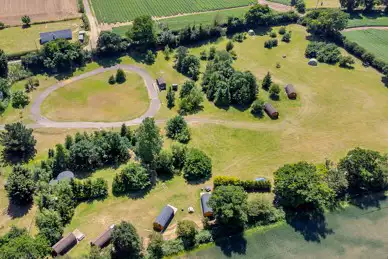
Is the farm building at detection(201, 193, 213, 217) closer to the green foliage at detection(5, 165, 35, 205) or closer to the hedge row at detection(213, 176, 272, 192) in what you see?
the hedge row at detection(213, 176, 272, 192)

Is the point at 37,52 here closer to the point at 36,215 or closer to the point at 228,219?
the point at 36,215

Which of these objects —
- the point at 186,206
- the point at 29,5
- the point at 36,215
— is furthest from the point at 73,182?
the point at 29,5

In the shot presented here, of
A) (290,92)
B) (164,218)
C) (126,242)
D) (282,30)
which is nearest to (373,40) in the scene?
(282,30)

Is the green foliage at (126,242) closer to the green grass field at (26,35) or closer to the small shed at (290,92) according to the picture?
the small shed at (290,92)

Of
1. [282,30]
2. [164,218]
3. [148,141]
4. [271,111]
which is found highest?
[282,30]

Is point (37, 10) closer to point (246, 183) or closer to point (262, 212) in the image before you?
point (246, 183)

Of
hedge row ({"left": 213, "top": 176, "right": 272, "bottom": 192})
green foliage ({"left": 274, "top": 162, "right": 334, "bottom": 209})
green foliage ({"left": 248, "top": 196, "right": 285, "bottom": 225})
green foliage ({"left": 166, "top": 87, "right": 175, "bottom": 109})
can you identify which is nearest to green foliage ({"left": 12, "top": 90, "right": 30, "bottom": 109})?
green foliage ({"left": 166, "top": 87, "right": 175, "bottom": 109})
